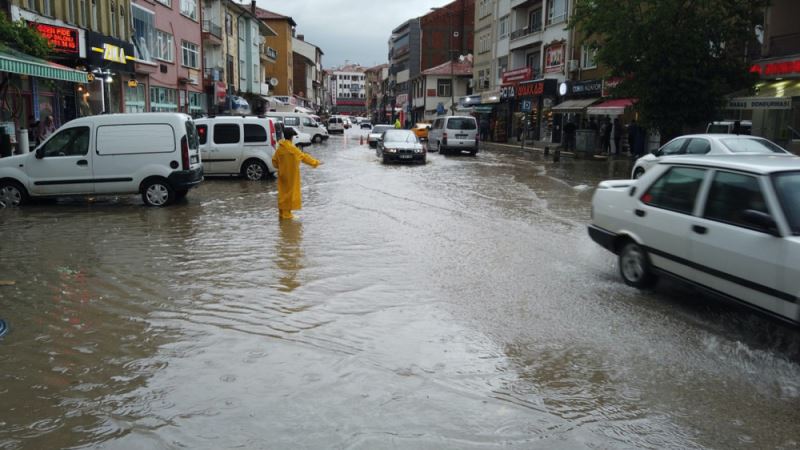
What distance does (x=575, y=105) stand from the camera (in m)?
38.8

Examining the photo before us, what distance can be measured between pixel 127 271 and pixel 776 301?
721 centimetres

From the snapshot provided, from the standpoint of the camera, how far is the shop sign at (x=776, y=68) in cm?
2186

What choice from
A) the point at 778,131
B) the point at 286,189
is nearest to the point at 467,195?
the point at 286,189

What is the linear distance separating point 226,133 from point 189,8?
2521 cm

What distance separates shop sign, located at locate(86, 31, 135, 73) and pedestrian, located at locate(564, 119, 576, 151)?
23444 mm

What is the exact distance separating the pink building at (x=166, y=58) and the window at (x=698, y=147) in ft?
75.4

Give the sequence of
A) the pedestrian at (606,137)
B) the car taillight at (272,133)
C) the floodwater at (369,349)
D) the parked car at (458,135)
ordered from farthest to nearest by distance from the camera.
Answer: the pedestrian at (606,137), the parked car at (458,135), the car taillight at (272,133), the floodwater at (369,349)

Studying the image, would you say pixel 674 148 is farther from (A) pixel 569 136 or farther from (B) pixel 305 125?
(B) pixel 305 125

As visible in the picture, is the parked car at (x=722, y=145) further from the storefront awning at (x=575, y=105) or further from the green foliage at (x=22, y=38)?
the storefront awning at (x=575, y=105)

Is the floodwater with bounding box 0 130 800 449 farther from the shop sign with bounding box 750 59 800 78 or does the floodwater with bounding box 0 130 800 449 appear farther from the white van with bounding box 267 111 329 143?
the white van with bounding box 267 111 329 143

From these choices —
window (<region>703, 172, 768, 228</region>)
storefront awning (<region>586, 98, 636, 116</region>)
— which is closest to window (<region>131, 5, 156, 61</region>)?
storefront awning (<region>586, 98, 636, 116</region>)

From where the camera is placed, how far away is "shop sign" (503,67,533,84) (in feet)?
161

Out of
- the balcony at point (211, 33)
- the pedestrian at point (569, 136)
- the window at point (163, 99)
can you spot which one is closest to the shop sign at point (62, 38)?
the window at point (163, 99)

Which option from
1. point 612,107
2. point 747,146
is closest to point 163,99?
point 612,107
